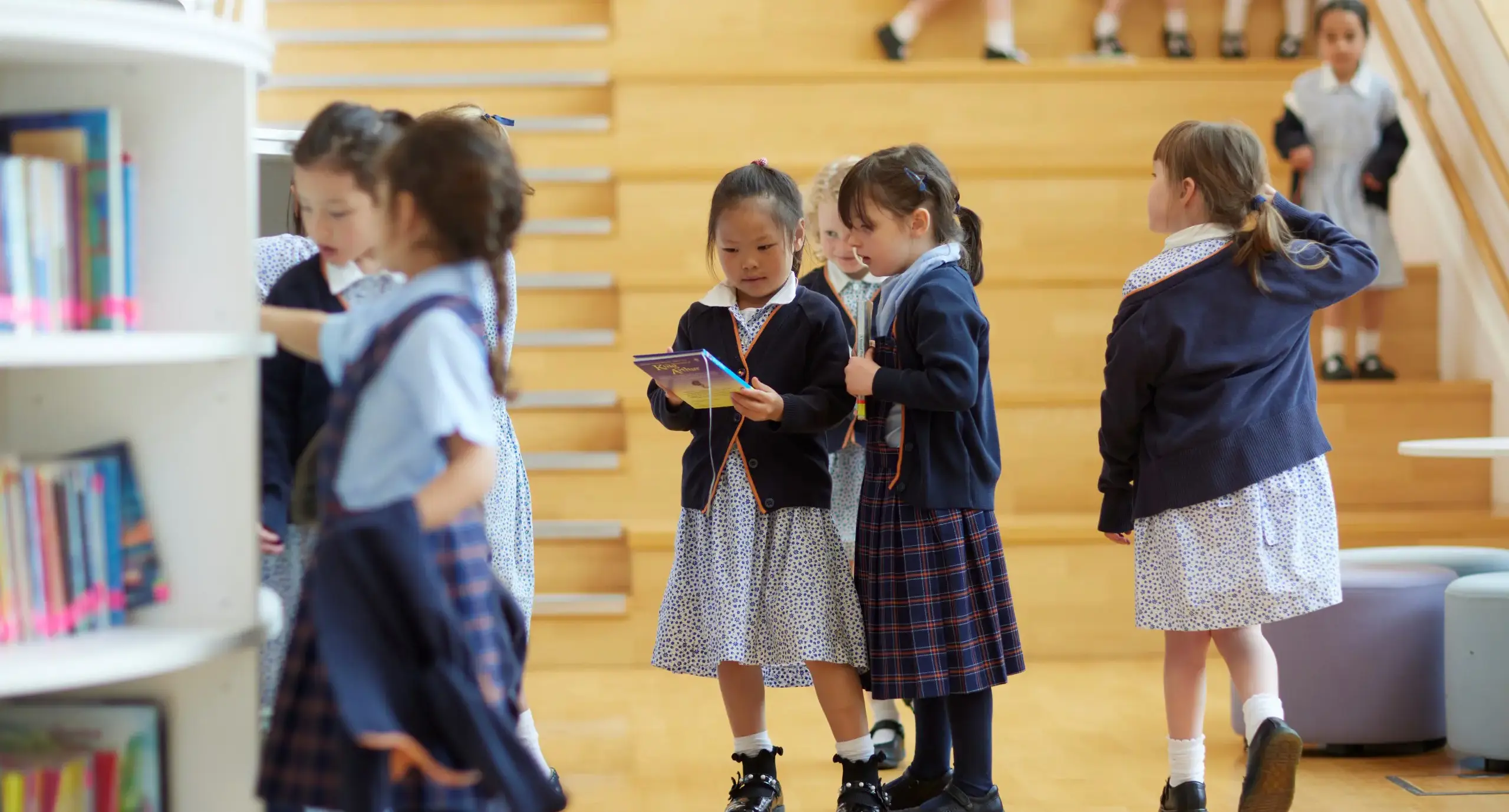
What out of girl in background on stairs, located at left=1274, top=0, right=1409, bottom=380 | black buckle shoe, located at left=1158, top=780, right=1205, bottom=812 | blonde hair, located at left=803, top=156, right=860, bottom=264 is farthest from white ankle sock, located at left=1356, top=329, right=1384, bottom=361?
black buckle shoe, located at left=1158, top=780, right=1205, bottom=812

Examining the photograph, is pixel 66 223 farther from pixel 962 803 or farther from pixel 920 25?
pixel 920 25

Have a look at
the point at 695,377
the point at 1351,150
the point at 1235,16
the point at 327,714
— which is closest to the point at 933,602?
the point at 695,377

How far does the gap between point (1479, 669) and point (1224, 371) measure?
0.82 metres

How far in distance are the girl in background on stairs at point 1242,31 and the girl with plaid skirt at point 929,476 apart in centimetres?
275

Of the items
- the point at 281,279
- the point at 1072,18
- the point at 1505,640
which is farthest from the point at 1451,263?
the point at 281,279

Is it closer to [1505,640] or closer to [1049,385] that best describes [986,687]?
[1505,640]

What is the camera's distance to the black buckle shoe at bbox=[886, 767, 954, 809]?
2.36 m

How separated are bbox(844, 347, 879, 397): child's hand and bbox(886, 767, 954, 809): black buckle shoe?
25.3 inches

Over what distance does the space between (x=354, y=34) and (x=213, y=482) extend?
332 cm

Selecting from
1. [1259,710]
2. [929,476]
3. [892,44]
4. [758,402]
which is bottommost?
[1259,710]

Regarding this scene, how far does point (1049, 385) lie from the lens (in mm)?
3957

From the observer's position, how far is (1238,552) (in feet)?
7.22

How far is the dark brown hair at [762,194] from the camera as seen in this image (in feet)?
7.25

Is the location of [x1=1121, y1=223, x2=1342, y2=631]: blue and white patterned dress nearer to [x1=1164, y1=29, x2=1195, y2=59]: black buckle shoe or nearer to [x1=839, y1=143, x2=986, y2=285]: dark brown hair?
[x1=839, y1=143, x2=986, y2=285]: dark brown hair
